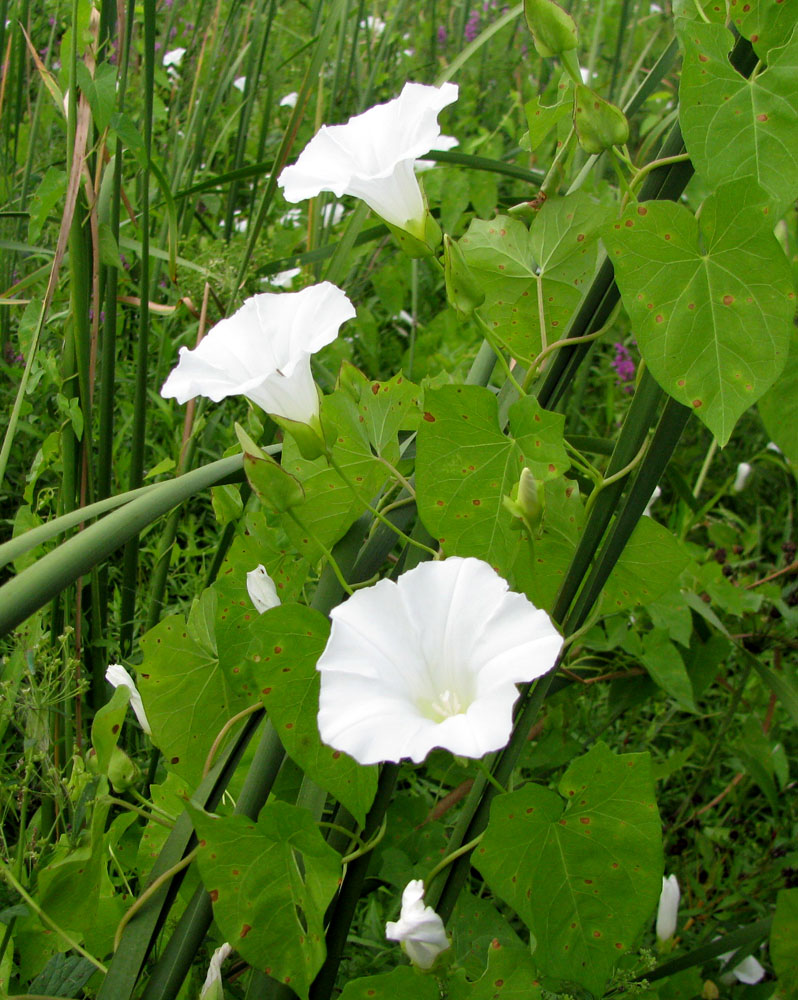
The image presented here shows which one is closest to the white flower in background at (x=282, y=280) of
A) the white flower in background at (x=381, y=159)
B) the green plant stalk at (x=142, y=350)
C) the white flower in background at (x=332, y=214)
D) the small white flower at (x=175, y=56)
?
the white flower in background at (x=332, y=214)

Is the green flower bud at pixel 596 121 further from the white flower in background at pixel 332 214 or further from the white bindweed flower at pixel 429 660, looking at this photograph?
the white flower in background at pixel 332 214

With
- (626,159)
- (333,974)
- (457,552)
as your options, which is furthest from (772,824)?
(626,159)

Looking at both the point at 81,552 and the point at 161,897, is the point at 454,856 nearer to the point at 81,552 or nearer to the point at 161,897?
the point at 161,897

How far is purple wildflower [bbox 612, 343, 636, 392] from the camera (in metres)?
2.20

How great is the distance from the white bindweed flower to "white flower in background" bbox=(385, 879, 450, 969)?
0.15 metres

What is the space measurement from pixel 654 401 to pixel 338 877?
426 mm

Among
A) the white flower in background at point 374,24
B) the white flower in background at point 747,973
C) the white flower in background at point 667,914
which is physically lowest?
the white flower in background at point 747,973

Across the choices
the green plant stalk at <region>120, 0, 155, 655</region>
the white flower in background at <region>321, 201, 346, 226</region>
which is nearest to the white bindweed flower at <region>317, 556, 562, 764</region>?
the green plant stalk at <region>120, 0, 155, 655</region>

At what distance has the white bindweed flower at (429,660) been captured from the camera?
0.53 meters

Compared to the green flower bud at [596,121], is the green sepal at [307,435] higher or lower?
lower

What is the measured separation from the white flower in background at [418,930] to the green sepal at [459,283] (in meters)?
0.42

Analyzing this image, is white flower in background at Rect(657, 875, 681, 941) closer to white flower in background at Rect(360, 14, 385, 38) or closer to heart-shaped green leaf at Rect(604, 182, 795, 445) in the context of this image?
heart-shaped green leaf at Rect(604, 182, 795, 445)

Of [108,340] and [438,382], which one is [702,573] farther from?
[108,340]

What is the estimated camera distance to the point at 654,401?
717 mm
